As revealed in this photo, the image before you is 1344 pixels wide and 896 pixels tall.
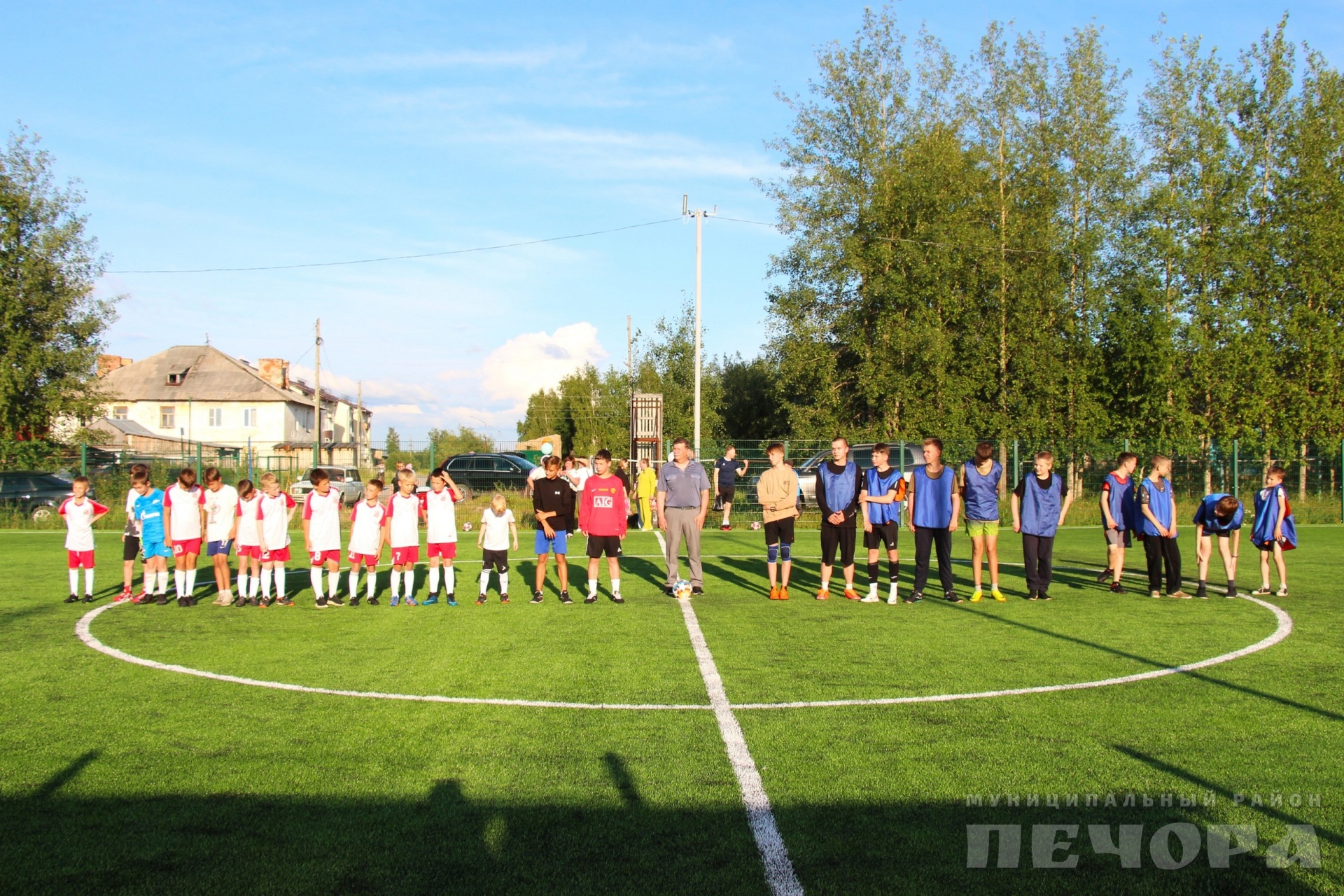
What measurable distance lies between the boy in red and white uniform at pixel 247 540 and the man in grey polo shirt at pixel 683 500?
16.7 ft

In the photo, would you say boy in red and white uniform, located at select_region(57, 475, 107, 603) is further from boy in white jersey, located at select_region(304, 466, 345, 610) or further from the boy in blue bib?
the boy in blue bib

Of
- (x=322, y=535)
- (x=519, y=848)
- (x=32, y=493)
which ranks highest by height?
(x=322, y=535)

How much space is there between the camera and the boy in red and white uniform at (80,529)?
1189 cm

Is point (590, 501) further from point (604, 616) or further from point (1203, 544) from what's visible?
point (1203, 544)

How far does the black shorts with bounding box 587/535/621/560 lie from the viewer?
1180cm

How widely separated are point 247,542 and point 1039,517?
991 centimetres

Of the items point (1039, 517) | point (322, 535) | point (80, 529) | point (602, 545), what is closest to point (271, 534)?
point (322, 535)

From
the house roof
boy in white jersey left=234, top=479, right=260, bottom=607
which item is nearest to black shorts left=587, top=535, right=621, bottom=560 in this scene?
boy in white jersey left=234, top=479, right=260, bottom=607

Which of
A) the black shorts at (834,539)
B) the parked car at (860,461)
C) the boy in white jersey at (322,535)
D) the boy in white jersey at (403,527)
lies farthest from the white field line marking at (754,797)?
the parked car at (860,461)

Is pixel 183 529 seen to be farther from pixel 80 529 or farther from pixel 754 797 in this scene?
pixel 754 797

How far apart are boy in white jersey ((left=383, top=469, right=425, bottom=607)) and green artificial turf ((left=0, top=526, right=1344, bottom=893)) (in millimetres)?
1422

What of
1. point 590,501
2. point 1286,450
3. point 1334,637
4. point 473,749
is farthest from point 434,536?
point 1286,450

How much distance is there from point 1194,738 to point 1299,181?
3068 cm

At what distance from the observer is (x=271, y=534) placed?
1181 centimetres
